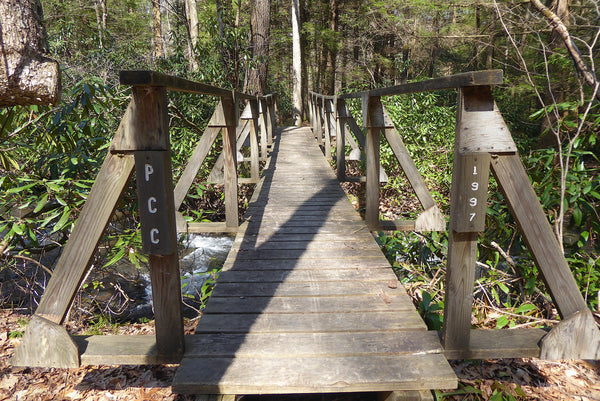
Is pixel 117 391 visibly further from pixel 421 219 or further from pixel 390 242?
pixel 390 242

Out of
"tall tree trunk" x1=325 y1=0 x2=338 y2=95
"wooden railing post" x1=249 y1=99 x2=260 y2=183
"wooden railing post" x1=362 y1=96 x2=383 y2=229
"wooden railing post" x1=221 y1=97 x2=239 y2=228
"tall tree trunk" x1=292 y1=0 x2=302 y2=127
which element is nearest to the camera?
"wooden railing post" x1=362 y1=96 x2=383 y2=229

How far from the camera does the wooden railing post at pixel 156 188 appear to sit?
1.79m

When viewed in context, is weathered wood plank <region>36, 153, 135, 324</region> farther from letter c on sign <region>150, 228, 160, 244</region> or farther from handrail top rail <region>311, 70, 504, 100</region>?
handrail top rail <region>311, 70, 504, 100</region>

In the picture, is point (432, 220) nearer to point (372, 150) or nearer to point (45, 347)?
point (372, 150)

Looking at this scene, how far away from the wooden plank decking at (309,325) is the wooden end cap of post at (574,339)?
555 millimetres

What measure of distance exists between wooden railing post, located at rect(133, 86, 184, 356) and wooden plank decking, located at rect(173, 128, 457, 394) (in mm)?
486

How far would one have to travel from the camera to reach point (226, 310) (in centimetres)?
253

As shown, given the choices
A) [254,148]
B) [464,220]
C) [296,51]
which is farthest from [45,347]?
[296,51]

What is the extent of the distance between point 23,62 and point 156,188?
1.45m

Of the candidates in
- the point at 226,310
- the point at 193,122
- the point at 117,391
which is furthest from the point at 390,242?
the point at 193,122

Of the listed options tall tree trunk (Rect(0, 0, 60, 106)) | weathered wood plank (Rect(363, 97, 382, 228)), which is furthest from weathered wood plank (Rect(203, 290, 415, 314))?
tall tree trunk (Rect(0, 0, 60, 106))

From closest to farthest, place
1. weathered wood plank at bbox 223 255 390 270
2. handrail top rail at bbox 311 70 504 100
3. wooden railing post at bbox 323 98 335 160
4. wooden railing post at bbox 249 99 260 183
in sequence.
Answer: handrail top rail at bbox 311 70 504 100 < weathered wood plank at bbox 223 255 390 270 < wooden railing post at bbox 249 99 260 183 < wooden railing post at bbox 323 98 335 160

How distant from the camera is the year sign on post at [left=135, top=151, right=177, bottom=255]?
5.91ft

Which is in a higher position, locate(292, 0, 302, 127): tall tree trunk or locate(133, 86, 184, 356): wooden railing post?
locate(292, 0, 302, 127): tall tree trunk
